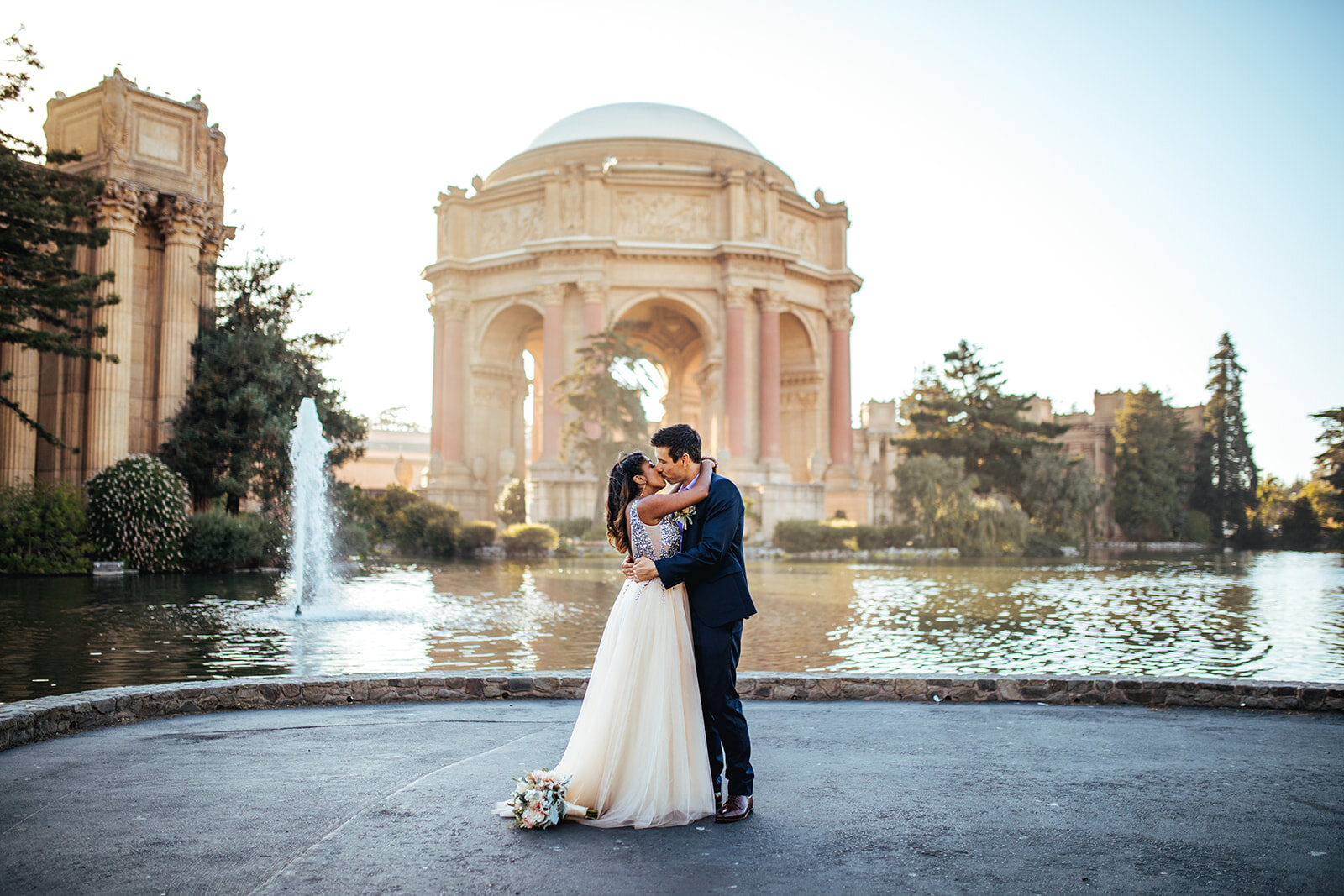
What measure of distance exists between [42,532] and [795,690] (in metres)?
17.2

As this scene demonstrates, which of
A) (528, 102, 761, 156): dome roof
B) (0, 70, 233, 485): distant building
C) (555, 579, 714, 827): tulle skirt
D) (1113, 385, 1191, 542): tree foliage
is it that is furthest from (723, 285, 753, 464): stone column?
(555, 579, 714, 827): tulle skirt

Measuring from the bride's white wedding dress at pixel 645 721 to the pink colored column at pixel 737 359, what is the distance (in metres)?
42.3

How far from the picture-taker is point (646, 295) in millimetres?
47656

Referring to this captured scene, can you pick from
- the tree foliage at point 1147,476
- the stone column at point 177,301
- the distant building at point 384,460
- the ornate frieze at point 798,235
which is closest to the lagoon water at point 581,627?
the stone column at point 177,301

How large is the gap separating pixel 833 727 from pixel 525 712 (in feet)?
6.82

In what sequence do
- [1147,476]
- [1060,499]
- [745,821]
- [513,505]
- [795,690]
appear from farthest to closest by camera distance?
[1147,476] < [1060,499] < [513,505] < [795,690] < [745,821]

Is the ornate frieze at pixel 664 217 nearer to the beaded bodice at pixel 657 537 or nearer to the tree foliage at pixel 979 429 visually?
the tree foliage at pixel 979 429

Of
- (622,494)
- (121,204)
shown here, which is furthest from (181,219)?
(622,494)

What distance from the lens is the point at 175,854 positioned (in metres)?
4.07

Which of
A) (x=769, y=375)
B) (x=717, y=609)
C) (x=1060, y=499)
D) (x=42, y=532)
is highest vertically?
(x=769, y=375)

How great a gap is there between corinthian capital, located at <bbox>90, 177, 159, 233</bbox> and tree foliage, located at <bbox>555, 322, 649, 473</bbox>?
16.9 meters

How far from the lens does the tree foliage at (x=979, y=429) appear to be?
5125 cm

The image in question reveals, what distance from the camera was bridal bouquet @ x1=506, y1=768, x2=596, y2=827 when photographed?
4441 mm

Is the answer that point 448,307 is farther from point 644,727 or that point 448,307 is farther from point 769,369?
point 644,727
